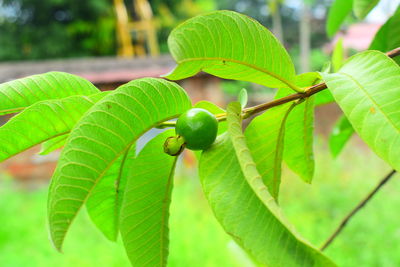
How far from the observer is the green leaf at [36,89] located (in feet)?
1.14

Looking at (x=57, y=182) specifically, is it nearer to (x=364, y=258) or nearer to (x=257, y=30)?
(x=257, y=30)

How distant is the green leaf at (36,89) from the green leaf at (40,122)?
27mm

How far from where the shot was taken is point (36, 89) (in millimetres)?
353

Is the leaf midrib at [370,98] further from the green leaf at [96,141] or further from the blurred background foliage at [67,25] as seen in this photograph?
the blurred background foliage at [67,25]

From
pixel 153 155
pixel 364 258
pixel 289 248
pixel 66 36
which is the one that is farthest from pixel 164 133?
pixel 66 36

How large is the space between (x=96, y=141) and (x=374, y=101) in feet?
→ 0.57

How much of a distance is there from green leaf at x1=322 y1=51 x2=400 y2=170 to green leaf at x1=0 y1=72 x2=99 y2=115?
19cm

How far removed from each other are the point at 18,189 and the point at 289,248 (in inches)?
193

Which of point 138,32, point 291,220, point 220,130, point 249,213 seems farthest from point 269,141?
point 138,32

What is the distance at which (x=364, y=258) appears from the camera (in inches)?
92.7

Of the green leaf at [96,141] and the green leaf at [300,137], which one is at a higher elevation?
the green leaf at [96,141]

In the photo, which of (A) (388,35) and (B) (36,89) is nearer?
(B) (36,89)

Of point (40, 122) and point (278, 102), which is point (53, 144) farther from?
point (278, 102)

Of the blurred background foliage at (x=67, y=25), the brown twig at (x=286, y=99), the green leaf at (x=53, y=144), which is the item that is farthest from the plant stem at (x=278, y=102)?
the blurred background foliage at (x=67, y=25)
